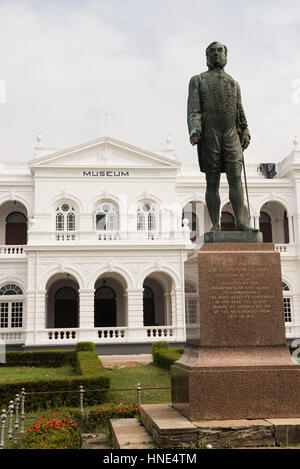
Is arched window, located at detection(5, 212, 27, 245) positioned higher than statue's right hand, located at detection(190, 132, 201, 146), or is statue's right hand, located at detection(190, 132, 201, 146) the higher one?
arched window, located at detection(5, 212, 27, 245)

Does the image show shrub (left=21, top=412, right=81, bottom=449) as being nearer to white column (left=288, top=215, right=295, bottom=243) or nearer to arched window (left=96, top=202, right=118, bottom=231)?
arched window (left=96, top=202, right=118, bottom=231)

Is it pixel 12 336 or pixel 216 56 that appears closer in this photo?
pixel 216 56

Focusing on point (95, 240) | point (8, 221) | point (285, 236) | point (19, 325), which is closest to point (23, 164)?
point (8, 221)

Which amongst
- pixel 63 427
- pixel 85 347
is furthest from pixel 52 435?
pixel 85 347

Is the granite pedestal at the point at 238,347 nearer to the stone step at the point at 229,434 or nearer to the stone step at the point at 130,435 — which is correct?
the stone step at the point at 229,434

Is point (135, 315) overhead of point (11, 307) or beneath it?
beneath

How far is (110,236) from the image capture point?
84.2ft

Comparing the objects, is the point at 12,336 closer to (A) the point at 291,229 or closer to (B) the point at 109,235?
(B) the point at 109,235

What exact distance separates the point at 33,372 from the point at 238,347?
42.8ft

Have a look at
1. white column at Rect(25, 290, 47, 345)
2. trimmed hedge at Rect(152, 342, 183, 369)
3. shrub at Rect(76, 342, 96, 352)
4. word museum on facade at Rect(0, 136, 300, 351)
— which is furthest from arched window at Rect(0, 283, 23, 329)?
Answer: trimmed hedge at Rect(152, 342, 183, 369)

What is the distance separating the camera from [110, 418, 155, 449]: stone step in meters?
5.71

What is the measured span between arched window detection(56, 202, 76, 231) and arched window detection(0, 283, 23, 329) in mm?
3986

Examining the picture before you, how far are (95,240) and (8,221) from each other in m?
7.79

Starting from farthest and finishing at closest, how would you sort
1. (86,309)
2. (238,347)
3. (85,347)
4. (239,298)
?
(86,309) → (85,347) → (239,298) → (238,347)
